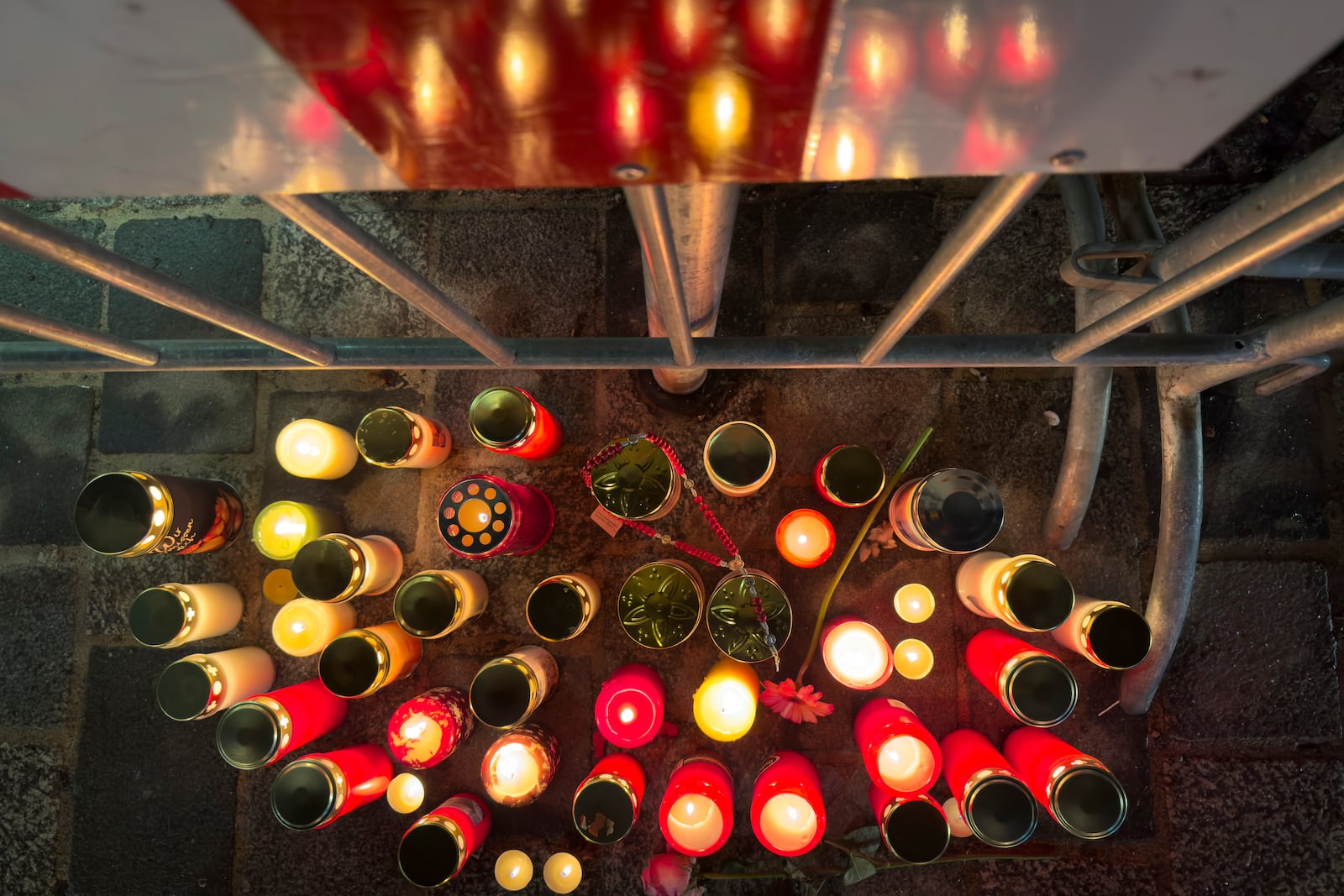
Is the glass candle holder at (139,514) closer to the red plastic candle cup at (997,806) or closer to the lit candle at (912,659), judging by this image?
the lit candle at (912,659)

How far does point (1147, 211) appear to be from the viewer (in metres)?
1.52

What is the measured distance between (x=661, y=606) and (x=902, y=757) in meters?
0.57

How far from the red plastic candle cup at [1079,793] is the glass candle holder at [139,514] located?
6.33 ft

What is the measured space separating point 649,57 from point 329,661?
53.8 inches

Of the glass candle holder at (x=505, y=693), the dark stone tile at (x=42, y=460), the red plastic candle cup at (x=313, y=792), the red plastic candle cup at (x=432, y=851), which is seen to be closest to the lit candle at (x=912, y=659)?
the glass candle holder at (x=505, y=693)

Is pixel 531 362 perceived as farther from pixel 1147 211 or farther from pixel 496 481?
pixel 1147 211

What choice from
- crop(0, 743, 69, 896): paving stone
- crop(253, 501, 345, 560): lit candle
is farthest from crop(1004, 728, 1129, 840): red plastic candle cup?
crop(0, 743, 69, 896): paving stone

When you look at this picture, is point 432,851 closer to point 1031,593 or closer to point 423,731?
point 423,731

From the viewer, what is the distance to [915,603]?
1560 mm

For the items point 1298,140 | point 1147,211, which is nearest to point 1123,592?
point 1147,211

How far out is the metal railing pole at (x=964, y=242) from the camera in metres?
0.69

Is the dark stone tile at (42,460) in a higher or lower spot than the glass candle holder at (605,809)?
higher

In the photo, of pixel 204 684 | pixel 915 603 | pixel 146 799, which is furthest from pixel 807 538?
pixel 146 799

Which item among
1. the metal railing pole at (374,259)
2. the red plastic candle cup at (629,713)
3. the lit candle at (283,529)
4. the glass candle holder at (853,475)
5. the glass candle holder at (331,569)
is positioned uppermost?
the metal railing pole at (374,259)
